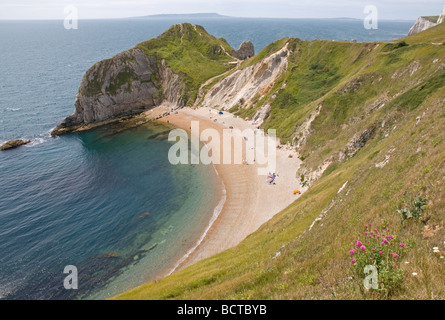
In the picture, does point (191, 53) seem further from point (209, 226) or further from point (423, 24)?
point (423, 24)

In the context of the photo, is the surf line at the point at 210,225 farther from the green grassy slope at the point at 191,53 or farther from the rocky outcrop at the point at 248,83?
the green grassy slope at the point at 191,53

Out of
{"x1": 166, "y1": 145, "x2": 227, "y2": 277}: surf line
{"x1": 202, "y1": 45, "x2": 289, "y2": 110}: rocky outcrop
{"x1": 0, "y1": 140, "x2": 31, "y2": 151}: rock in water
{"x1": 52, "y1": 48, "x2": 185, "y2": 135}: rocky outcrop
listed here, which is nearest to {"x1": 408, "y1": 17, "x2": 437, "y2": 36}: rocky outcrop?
{"x1": 202, "y1": 45, "x2": 289, "y2": 110}: rocky outcrop

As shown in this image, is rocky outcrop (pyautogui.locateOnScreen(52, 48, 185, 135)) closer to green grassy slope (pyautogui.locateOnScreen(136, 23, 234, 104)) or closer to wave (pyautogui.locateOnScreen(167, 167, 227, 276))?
green grassy slope (pyautogui.locateOnScreen(136, 23, 234, 104))

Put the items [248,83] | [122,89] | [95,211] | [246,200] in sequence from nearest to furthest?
[246,200]
[95,211]
[248,83]
[122,89]

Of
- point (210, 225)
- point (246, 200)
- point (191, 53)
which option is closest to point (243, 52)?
point (191, 53)

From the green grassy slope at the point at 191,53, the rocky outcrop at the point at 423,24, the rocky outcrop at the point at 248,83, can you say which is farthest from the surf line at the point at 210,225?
the rocky outcrop at the point at 423,24
